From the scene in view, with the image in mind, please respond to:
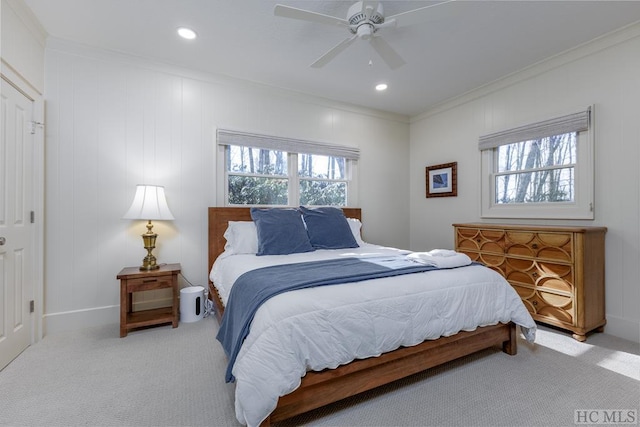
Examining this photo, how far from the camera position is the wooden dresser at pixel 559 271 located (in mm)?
2410

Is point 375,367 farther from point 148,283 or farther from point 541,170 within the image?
point 541,170

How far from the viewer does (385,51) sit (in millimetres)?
2287

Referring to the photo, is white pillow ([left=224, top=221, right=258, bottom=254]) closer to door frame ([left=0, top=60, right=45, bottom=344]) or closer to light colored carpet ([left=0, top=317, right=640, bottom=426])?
light colored carpet ([left=0, top=317, right=640, bottom=426])

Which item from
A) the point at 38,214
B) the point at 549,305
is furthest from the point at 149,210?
the point at 549,305

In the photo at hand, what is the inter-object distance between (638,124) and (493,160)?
4.24ft

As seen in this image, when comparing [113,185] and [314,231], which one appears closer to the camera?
[113,185]

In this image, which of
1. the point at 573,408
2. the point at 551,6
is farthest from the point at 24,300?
the point at 551,6

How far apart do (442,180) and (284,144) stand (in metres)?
2.34

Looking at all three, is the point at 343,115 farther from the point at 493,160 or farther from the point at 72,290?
the point at 72,290

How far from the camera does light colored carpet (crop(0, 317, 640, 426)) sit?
5.00 ft

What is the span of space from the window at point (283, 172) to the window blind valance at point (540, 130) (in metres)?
Result: 1.72

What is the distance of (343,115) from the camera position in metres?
4.13

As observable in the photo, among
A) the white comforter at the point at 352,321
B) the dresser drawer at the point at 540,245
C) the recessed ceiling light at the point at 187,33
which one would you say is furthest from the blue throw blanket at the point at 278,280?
the recessed ceiling light at the point at 187,33

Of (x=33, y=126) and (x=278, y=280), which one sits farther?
(x=33, y=126)
